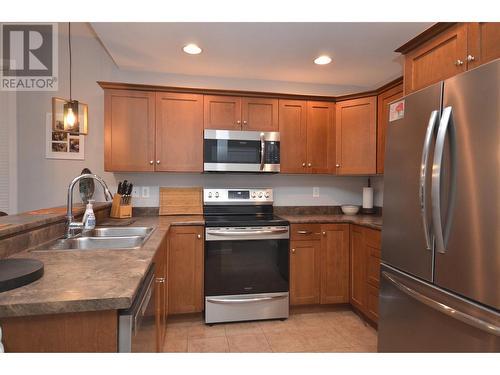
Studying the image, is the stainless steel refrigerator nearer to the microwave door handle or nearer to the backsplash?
the microwave door handle

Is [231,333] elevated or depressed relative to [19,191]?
depressed

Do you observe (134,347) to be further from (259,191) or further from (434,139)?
(259,191)

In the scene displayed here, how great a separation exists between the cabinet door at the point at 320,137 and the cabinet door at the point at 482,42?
4.93 ft

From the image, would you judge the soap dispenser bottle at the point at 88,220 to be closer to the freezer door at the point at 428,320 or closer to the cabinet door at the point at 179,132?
the cabinet door at the point at 179,132

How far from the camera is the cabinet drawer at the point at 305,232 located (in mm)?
2529

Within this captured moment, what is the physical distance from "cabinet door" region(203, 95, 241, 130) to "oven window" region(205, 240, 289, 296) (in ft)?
3.68

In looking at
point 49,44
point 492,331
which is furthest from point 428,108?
point 49,44

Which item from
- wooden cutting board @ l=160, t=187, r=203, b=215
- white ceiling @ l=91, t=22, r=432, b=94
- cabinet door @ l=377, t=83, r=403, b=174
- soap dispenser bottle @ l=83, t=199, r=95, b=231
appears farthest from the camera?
wooden cutting board @ l=160, t=187, r=203, b=215

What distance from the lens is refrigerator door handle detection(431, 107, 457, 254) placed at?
1.23 m

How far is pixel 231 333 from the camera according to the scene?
2250 mm

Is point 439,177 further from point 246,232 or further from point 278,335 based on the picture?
point 278,335

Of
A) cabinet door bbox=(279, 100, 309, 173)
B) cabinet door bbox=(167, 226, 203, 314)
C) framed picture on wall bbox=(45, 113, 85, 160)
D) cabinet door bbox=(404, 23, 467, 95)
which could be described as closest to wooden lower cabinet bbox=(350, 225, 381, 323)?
cabinet door bbox=(279, 100, 309, 173)

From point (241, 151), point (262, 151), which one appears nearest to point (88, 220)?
point (241, 151)

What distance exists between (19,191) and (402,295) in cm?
342
